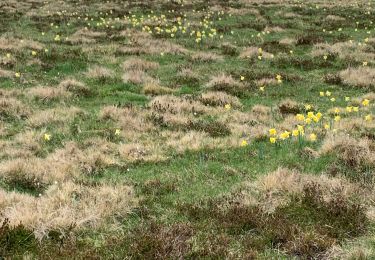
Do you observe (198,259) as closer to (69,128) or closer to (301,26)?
(69,128)

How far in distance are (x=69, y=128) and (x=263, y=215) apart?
6497 mm

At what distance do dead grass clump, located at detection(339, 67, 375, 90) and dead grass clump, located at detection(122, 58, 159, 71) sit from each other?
7352 millimetres

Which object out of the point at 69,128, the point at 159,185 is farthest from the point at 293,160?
the point at 69,128

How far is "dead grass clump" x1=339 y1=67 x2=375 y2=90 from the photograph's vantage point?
17.1 m

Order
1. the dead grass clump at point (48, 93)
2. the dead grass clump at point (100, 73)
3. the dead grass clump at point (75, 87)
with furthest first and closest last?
1. the dead grass clump at point (100, 73)
2. the dead grass clump at point (75, 87)
3. the dead grass clump at point (48, 93)

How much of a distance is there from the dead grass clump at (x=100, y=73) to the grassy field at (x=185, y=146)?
0.14 ft

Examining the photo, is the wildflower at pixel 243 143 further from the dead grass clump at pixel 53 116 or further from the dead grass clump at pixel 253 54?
the dead grass clump at pixel 253 54

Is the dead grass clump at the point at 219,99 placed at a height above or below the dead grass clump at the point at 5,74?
below

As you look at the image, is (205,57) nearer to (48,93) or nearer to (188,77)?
(188,77)

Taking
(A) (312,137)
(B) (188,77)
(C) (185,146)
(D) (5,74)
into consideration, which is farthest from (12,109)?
(A) (312,137)

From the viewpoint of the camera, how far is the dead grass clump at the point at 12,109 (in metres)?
13.3

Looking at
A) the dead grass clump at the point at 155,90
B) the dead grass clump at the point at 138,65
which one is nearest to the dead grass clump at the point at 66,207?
the dead grass clump at the point at 155,90

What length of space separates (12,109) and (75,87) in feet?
9.70

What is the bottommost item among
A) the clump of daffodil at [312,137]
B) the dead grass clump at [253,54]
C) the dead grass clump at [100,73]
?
the dead grass clump at [253,54]
